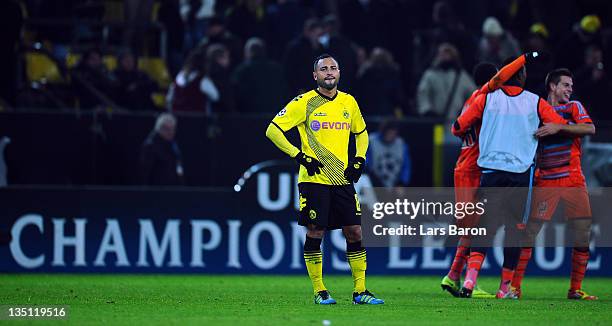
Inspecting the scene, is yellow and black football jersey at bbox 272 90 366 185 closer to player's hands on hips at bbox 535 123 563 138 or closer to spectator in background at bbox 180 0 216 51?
player's hands on hips at bbox 535 123 563 138

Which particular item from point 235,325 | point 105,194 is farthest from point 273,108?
point 235,325

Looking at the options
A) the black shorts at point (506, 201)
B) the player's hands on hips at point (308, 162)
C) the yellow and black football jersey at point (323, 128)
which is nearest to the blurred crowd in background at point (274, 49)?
the black shorts at point (506, 201)

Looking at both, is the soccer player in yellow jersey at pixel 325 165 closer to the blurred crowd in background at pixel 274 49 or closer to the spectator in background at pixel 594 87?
the blurred crowd in background at pixel 274 49

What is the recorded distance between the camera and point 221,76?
18.9 metres

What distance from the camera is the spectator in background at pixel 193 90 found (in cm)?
1864

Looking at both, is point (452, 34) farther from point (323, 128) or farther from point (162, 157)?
point (323, 128)

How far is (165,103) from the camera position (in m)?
19.7

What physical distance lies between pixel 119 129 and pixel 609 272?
7060mm

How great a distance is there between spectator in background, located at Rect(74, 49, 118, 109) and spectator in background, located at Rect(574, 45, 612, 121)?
696cm

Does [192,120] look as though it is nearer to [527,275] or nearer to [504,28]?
[527,275]

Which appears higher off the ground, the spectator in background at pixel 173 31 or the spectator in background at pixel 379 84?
the spectator in background at pixel 173 31

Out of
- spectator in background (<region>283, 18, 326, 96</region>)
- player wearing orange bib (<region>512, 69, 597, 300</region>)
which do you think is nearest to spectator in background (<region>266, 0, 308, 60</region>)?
spectator in background (<region>283, 18, 326, 96</region>)

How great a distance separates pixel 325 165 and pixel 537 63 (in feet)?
26.4

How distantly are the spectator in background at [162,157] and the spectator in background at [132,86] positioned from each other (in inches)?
49.6
